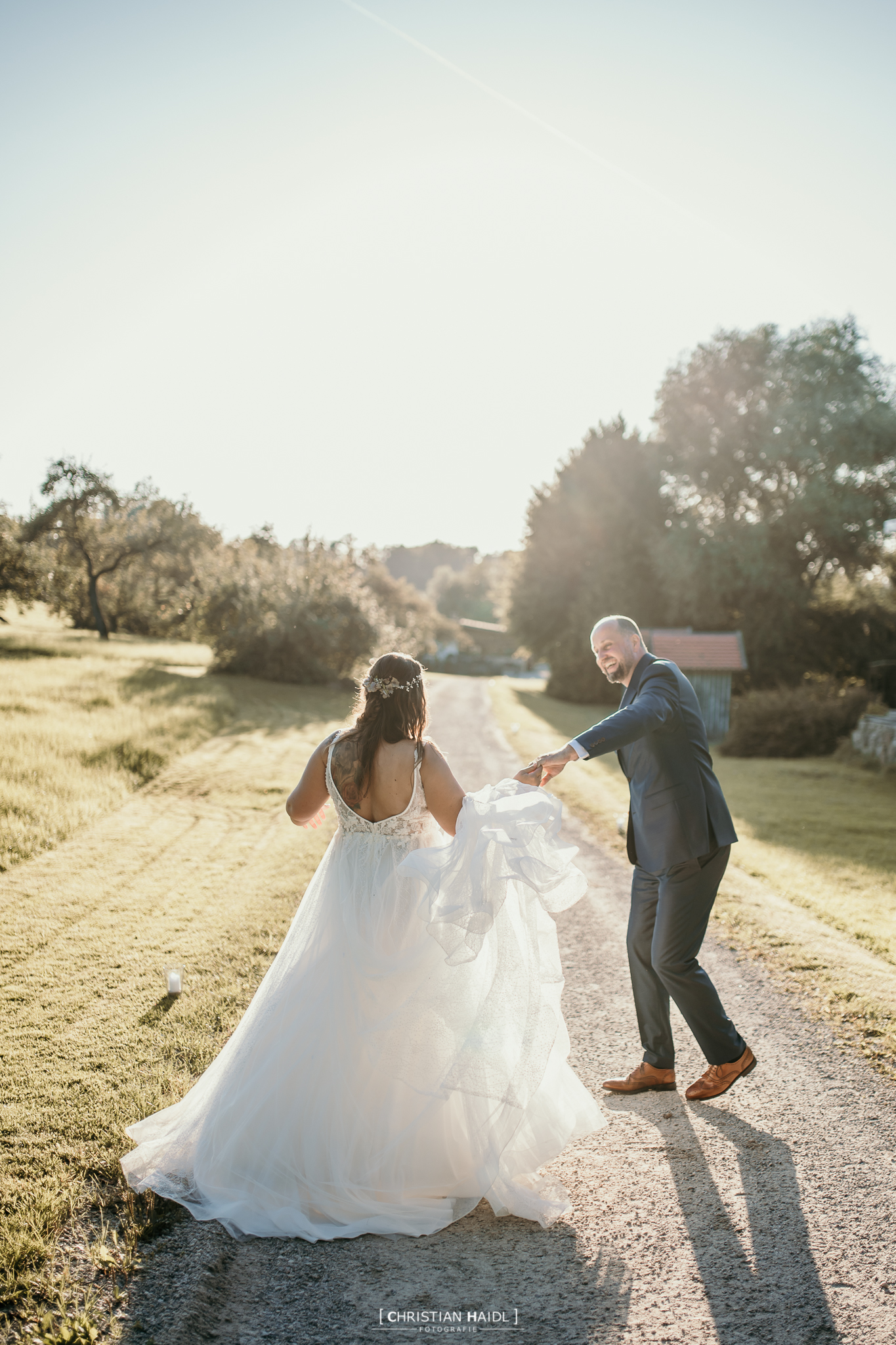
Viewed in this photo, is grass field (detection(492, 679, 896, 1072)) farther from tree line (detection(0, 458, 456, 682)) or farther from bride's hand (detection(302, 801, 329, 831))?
tree line (detection(0, 458, 456, 682))

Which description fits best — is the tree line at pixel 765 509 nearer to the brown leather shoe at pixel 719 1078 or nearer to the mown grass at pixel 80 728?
the mown grass at pixel 80 728

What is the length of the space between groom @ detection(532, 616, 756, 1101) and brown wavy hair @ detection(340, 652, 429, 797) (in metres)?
0.71

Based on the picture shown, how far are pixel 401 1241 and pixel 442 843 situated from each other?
1.58 meters

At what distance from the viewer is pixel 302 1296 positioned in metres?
2.72

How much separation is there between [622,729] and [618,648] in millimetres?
581

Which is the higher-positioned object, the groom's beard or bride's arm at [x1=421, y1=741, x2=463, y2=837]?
the groom's beard

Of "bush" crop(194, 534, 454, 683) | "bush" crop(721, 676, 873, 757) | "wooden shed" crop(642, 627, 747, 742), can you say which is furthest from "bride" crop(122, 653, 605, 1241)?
"bush" crop(194, 534, 454, 683)

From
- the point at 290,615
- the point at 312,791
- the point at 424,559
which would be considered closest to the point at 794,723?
the point at 290,615

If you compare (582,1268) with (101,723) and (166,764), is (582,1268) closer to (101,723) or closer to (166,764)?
(166,764)

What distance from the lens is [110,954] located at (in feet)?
20.3

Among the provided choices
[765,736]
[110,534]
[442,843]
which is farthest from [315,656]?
[442,843]

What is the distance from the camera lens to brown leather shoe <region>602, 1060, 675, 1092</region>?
418cm

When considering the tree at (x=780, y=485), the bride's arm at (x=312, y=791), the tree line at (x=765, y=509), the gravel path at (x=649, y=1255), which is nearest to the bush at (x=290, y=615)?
the tree line at (x=765, y=509)

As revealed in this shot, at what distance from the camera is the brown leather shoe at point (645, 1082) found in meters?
4.18
